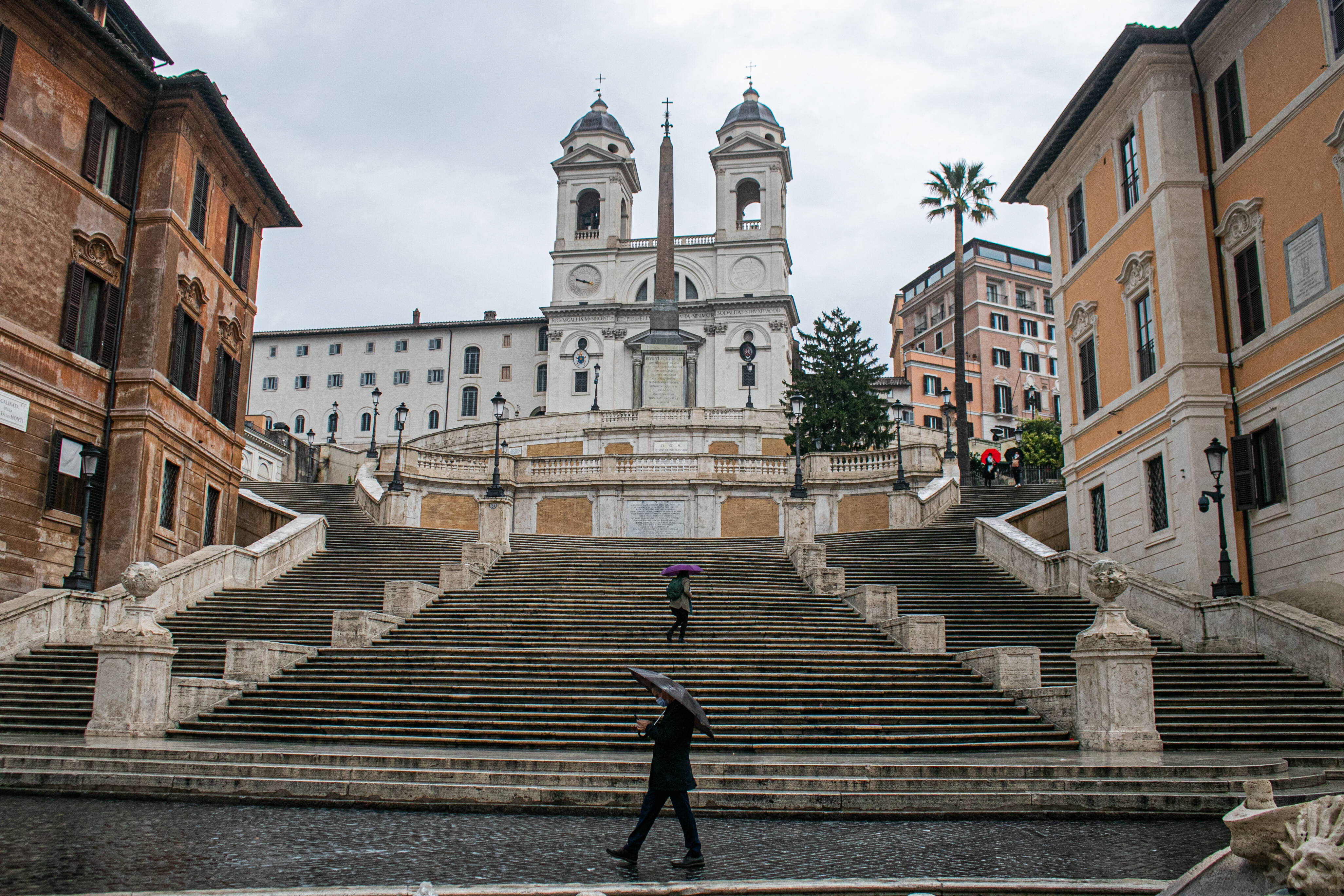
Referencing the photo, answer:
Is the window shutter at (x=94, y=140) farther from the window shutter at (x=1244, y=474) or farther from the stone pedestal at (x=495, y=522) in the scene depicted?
the window shutter at (x=1244, y=474)

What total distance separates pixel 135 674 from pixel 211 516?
1421 centimetres

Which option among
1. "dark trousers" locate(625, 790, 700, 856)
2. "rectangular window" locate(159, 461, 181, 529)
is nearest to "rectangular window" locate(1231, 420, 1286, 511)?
"dark trousers" locate(625, 790, 700, 856)

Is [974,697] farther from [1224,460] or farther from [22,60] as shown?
[22,60]

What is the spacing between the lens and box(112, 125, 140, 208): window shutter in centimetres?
2469

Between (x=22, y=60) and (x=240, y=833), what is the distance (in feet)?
61.8

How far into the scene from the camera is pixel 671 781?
8164mm

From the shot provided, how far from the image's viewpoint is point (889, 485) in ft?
119

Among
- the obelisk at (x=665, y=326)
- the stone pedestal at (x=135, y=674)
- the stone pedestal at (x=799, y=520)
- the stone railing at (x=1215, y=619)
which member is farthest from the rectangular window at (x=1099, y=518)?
the obelisk at (x=665, y=326)

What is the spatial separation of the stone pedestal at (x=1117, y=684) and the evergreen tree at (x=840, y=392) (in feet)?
98.4

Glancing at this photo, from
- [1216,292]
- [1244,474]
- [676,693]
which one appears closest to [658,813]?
[676,693]

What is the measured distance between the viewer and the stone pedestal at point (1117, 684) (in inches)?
529

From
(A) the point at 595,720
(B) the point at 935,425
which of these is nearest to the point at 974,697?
(A) the point at 595,720

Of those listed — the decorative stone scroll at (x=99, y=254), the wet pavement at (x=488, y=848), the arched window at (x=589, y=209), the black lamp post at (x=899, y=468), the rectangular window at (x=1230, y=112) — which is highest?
the arched window at (x=589, y=209)

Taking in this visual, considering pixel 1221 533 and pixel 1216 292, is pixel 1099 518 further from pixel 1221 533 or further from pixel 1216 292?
pixel 1221 533
